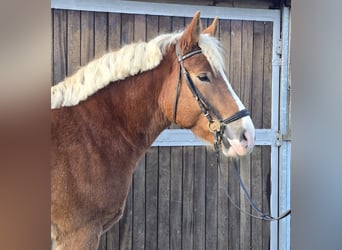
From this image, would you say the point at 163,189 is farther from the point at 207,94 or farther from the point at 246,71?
the point at 246,71

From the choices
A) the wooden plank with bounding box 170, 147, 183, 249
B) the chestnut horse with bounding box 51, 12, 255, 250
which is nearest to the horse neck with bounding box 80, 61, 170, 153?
the chestnut horse with bounding box 51, 12, 255, 250

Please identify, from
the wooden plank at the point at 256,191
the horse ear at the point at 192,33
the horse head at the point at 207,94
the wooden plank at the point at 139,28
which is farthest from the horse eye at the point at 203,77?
the wooden plank at the point at 256,191

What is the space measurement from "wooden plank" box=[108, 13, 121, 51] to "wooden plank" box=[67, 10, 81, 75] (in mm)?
97

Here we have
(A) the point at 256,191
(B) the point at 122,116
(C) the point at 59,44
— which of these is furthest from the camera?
(A) the point at 256,191

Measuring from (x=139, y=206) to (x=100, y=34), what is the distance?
0.59m

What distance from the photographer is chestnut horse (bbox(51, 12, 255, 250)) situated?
4.22 feet

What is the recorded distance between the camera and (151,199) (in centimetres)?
142

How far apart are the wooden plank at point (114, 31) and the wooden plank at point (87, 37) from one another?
53 millimetres

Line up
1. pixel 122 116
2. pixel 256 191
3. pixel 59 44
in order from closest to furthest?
pixel 59 44, pixel 122 116, pixel 256 191

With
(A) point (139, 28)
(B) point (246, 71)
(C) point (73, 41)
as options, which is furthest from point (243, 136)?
(C) point (73, 41)
